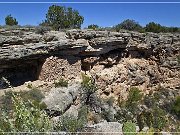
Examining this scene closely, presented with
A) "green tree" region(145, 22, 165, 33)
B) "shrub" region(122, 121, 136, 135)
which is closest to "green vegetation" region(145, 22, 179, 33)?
"green tree" region(145, 22, 165, 33)

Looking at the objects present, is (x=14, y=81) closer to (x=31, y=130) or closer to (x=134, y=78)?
(x=134, y=78)

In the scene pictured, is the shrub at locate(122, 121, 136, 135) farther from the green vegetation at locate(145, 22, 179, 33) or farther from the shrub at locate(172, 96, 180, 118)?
the green vegetation at locate(145, 22, 179, 33)

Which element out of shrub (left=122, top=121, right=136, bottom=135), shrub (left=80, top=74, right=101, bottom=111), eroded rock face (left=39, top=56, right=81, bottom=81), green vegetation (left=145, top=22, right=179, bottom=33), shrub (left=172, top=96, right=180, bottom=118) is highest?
green vegetation (left=145, top=22, right=179, bottom=33)

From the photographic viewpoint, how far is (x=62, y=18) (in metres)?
28.9

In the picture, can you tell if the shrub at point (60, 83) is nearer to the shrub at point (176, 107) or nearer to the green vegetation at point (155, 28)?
the shrub at point (176, 107)

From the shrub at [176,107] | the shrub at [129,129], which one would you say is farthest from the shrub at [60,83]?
the shrub at [129,129]

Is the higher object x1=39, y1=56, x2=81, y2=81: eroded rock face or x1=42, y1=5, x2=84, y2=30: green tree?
x1=42, y1=5, x2=84, y2=30: green tree

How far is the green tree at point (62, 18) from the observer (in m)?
28.3

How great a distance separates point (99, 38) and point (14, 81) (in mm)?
5837

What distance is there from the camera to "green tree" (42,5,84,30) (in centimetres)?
2834

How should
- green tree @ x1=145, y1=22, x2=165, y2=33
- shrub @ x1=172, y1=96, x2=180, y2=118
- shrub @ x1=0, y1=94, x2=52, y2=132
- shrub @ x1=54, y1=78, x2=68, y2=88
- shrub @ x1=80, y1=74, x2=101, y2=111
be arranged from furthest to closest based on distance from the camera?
green tree @ x1=145, y1=22, x2=165, y2=33
shrub @ x1=172, y1=96, x2=180, y2=118
shrub @ x1=80, y1=74, x2=101, y2=111
shrub @ x1=54, y1=78, x2=68, y2=88
shrub @ x1=0, y1=94, x2=52, y2=132

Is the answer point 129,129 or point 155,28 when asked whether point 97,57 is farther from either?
point 129,129

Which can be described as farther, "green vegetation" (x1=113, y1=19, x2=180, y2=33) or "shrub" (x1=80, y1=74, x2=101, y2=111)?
"green vegetation" (x1=113, y1=19, x2=180, y2=33)

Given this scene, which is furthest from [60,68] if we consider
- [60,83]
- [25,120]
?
A: [25,120]
